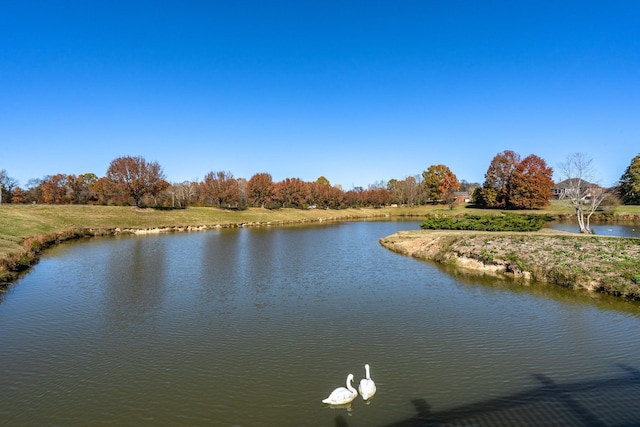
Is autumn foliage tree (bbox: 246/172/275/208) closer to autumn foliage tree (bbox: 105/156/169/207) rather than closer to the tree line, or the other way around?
the tree line

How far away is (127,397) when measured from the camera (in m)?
10.2

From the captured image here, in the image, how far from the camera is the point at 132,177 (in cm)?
7138

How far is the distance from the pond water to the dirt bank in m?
1.67

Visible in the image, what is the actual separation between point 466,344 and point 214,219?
6906 centimetres

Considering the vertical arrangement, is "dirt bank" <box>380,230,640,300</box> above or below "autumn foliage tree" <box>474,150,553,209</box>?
below

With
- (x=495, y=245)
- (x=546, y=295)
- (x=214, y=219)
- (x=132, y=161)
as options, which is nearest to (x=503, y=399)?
(x=546, y=295)

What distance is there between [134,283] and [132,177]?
5490 cm

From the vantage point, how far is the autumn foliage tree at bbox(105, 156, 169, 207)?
70.7m

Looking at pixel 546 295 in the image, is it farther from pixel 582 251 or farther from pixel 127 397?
pixel 127 397

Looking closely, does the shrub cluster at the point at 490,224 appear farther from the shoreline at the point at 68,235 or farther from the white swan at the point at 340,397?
the shoreline at the point at 68,235

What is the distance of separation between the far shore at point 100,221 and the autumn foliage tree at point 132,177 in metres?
3.77

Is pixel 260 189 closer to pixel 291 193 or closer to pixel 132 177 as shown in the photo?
pixel 291 193

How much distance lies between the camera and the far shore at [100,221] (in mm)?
31725

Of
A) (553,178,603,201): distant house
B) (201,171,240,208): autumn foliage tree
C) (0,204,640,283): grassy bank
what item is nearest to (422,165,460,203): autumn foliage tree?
(0,204,640,283): grassy bank
